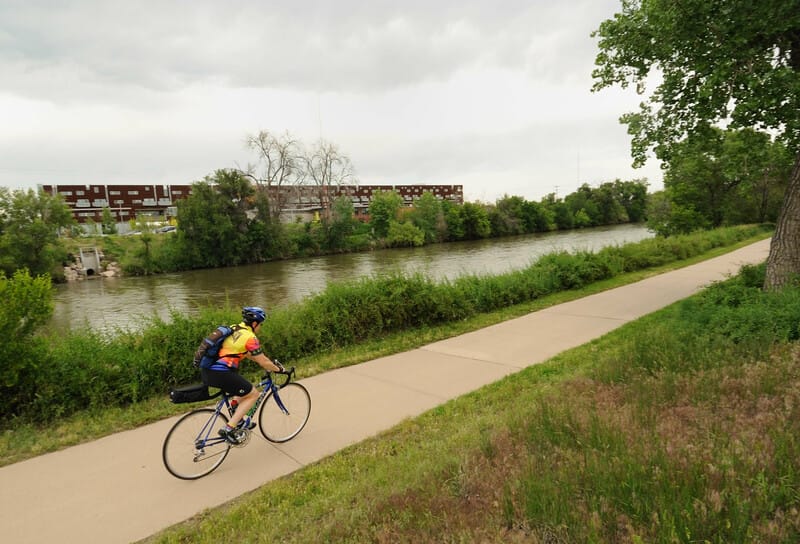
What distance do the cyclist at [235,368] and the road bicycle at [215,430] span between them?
0.09 m

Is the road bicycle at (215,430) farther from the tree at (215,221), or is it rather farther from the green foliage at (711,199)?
the tree at (215,221)

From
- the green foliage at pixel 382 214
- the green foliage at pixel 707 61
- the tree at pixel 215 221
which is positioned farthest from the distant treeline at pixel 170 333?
the green foliage at pixel 382 214

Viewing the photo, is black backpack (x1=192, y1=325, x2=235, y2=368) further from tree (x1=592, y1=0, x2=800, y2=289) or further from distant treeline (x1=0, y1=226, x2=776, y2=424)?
tree (x1=592, y1=0, x2=800, y2=289)

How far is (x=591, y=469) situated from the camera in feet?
8.61

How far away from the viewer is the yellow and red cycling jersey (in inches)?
167

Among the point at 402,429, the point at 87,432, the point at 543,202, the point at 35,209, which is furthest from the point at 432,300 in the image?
the point at 543,202

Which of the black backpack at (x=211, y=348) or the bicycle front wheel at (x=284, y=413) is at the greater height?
the black backpack at (x=211, y=348)

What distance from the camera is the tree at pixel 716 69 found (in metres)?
7.41

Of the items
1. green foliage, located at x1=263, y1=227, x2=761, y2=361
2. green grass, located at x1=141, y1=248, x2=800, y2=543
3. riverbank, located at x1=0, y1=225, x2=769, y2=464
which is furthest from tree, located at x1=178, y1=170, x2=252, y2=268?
green grass, located at x1=141, y1=248, x2=800, y2=543

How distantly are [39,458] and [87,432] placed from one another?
54 cm

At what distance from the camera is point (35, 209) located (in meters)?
37.8

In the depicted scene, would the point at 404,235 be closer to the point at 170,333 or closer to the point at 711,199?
the point at 711,199

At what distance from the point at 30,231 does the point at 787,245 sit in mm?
47138

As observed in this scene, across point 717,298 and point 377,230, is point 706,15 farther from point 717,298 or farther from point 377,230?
point 377,230
